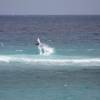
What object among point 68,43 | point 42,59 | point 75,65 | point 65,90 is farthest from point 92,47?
point 65,90

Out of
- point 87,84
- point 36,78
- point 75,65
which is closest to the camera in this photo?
point 87,84

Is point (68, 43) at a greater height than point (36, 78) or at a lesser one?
greater

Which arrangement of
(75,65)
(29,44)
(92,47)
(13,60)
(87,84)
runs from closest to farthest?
(87,84) → (75,65) → (13,60) → (92,47) → (29,44)

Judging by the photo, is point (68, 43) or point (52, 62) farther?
point (68, 43)

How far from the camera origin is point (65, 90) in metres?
28.5

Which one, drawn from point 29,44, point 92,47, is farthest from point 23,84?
point 29,44

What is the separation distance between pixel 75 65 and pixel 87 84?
7414 millimetres

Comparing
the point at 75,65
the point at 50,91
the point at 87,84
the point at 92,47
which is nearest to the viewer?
the point at 50,91

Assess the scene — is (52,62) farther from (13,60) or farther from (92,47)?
(92,47)

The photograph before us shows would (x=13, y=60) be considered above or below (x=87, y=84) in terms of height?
above

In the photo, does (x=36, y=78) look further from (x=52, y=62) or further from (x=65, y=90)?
(x=52, y=62)

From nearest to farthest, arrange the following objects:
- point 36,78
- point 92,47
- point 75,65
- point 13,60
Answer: point 36,78 → point 75,65 → point 13,60 → point 92,47

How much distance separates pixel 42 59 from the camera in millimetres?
42281

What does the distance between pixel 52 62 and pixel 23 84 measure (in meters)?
9.65
